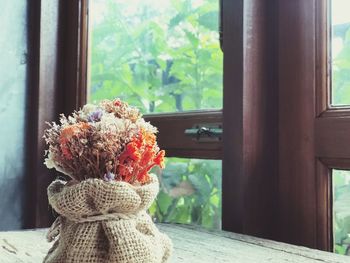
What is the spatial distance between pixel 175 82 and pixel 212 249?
68 centimetres

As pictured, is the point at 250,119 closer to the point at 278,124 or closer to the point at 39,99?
the point at 278,124

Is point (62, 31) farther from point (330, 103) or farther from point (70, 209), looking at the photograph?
point (70, 209)

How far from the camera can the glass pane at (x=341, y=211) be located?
1.04 meters

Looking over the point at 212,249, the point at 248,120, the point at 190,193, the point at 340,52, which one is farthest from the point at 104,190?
the point at 190,193

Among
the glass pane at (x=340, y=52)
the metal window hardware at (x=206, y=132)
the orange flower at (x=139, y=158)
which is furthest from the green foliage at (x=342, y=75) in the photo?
the orange flower at (x=139, y=158)

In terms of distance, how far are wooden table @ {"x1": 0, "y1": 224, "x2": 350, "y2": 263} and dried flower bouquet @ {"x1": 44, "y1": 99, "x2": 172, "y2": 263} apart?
213 mm

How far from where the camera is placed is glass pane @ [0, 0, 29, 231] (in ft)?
5.49

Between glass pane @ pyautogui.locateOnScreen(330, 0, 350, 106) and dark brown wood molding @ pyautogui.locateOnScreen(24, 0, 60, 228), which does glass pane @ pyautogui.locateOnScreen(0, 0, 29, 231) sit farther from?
glass pane @ pyautogui.locateOnScreen(330, 0, 350, 106)

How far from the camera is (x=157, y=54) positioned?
154cm

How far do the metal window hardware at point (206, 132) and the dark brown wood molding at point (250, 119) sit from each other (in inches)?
3.6

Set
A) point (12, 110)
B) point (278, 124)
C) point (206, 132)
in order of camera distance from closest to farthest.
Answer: point (278, 124) → point (206, 132) → point (12, 110)

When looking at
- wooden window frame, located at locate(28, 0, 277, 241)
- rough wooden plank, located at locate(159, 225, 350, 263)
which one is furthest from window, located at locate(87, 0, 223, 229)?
rough wooden plank, located at locate(159, 225, 350, 263)

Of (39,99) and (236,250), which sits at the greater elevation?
(39,99)

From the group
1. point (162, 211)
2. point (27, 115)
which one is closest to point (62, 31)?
point (27, 115)
